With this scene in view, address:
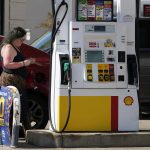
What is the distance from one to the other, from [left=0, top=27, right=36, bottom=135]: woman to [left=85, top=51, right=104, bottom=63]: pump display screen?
0.81 m

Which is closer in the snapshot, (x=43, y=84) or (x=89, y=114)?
(x=89, y=114)

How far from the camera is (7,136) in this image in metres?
8.52

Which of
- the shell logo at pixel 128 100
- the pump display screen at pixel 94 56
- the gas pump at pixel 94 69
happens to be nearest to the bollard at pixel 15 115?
the gas pump at pixel 94 69

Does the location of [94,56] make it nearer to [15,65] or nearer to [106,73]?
[106,73]

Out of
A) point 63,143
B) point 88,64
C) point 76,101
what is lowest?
point 63,143

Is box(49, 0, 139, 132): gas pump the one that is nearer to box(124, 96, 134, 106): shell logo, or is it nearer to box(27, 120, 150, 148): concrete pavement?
box(124, 96, 134, 106): shell logo

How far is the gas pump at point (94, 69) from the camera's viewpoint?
8.59 metres

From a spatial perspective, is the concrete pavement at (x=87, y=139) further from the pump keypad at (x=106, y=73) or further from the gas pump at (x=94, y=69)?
the pump keypad at (x=106, y=73)

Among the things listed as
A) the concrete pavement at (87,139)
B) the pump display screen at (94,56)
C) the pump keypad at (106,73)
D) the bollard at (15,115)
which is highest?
the pump display screen at (94,56)

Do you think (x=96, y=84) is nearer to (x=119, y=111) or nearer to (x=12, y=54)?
(x=119, y=111)

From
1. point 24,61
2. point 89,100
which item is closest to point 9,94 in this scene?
point 24,61

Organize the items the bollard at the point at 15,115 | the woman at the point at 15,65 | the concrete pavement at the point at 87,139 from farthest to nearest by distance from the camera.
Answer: the woman at the point at 15,65 → the concrete pavement at the point at 87,139 → the bollard at the point at 15,115

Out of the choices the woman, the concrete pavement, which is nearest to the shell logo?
the concrete pavement

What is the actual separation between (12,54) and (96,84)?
4.29 feet
